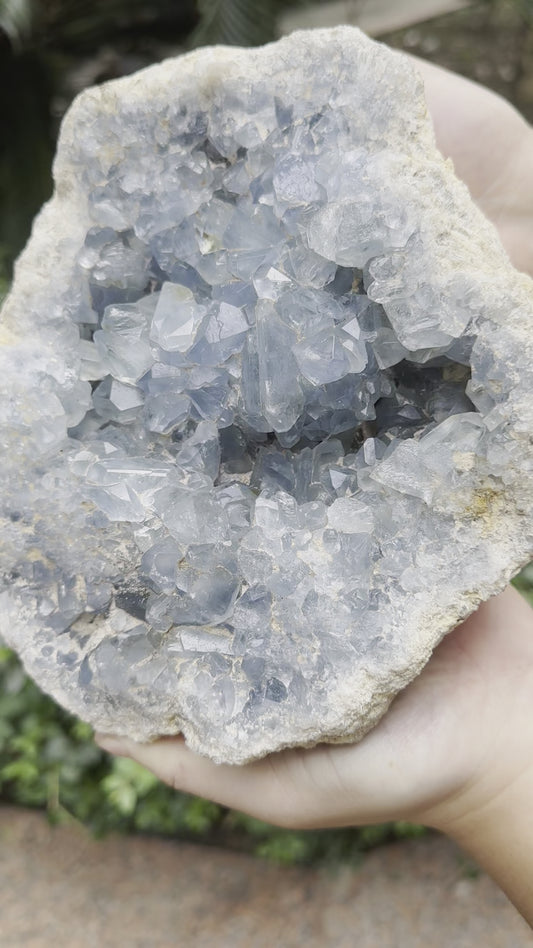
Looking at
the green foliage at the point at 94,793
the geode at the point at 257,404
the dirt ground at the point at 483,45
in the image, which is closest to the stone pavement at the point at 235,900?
the green foliage at the point at 94,793

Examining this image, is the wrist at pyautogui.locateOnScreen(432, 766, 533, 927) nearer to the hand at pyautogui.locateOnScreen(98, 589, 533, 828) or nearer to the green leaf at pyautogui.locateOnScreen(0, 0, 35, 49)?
the hand at pyautogui.locateOnScreen(98, 589, 533, 828)

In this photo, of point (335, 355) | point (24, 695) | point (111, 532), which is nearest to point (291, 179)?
point (335, 355)

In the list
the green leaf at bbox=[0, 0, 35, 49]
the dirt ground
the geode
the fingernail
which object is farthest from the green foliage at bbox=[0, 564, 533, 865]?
the dirt ground

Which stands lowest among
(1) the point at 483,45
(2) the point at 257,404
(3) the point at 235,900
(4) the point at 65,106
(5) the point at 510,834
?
→ (3) the point at 235,900

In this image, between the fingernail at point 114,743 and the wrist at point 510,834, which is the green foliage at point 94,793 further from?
the wrist at point 510,834

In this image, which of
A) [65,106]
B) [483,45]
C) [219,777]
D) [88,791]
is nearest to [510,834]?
[219,777]

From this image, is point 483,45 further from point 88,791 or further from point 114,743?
point 114,743

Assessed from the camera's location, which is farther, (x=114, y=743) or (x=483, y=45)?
(x=483, y=45)
